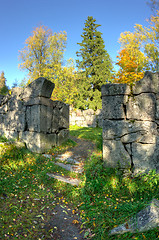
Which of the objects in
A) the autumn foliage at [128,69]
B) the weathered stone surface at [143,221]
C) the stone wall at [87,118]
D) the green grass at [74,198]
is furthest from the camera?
the autumn foliage at [128,69]

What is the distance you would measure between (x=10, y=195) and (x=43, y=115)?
3803 mm

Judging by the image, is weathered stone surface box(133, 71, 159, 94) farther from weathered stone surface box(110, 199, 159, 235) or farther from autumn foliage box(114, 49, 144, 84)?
autumn foliage box(114, 49, 144, 84)

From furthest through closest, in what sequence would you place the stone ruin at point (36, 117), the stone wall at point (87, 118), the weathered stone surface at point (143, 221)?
the stone wall at point (87, 118) → the stone ruin at point (36, 117) → the weathered stone surface at point (143, 221)

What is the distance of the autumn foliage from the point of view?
20.3 m

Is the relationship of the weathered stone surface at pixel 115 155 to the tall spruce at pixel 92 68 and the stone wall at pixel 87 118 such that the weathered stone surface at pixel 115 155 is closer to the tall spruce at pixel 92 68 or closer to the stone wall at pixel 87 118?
the stone wall at pixel 87 118

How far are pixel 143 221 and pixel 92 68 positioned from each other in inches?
918

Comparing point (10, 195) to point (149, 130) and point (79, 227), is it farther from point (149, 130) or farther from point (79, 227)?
point (149, 130)

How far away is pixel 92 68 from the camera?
24078 mm

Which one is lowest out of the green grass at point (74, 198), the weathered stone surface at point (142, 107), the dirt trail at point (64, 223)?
the dirt trail at point (64, 223)

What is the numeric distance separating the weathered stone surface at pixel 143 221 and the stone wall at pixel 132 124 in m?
Answer: 1.63

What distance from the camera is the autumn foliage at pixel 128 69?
2027 centimetres

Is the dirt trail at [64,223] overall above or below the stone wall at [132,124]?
below

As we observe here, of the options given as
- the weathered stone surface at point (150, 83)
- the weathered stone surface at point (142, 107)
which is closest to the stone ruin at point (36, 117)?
the weathered stone surface at point (142, 107)

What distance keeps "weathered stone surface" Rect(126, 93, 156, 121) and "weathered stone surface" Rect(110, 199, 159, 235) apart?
2.14m
